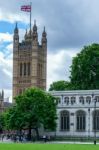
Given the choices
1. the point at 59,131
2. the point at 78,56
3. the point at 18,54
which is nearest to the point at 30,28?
the point at 18,54

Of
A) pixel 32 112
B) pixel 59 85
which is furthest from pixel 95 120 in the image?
pixel 59 85

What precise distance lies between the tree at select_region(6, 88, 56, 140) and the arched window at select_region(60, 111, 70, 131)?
24.8 feet

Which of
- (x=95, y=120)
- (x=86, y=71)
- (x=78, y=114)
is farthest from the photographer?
(x=86, y=71)

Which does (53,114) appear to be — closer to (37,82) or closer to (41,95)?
(41,95)

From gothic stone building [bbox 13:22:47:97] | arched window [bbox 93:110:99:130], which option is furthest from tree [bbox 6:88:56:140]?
gothic stone building [bbox 13:22:47:97]

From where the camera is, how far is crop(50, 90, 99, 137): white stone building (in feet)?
352

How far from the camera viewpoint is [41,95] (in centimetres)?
10144

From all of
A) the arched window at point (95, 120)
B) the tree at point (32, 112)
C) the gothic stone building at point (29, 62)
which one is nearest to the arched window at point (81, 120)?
the arched window at point (95, 120)

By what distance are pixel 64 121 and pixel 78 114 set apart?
10.1 ft

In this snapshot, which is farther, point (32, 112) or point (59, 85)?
point (59, 85)

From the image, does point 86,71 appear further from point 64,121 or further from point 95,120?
point 95,120

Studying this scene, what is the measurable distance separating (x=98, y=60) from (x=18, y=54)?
245 feet

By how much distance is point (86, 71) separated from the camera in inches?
4845

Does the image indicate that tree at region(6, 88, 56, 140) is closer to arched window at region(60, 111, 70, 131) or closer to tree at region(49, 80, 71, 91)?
arched window at region(60, 111, 70, 131)
